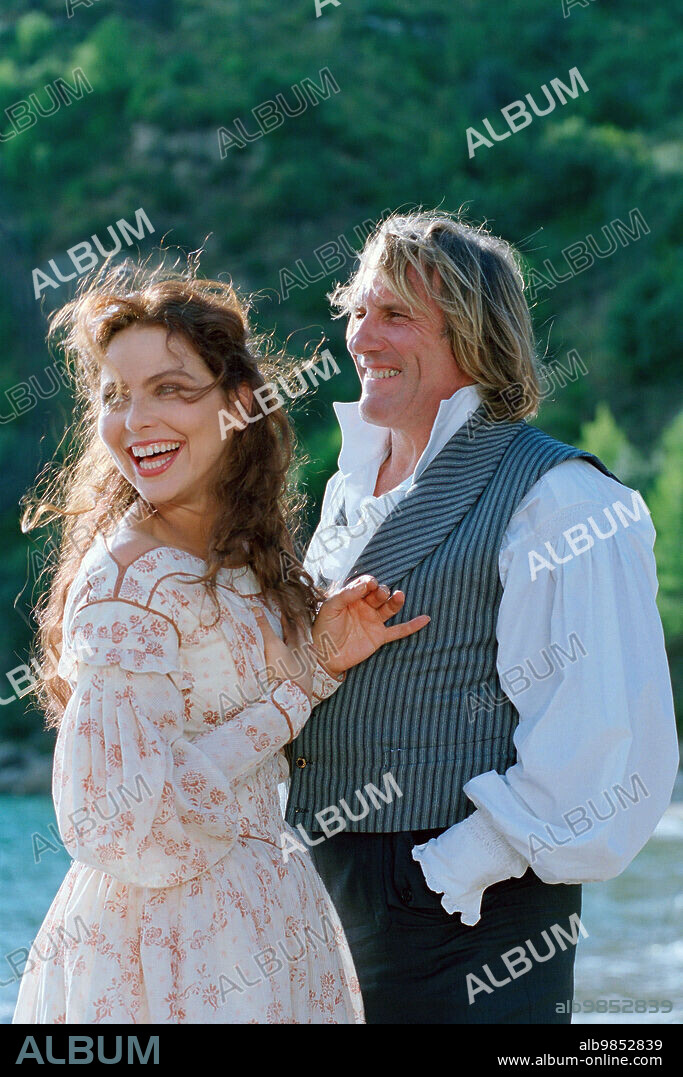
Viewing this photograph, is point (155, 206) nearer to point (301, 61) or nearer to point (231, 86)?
point (231, 86)

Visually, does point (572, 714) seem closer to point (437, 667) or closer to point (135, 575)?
point (437, 667)

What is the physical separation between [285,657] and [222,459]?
321mm

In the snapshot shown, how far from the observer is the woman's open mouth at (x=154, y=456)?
5.64 feet

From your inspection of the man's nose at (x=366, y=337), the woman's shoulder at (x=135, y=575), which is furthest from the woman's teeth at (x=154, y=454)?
the man's nose at (x=366, y=337)

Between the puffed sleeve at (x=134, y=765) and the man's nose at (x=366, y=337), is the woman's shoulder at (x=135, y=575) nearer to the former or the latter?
the puffed sleeve at (x=134, y=765)

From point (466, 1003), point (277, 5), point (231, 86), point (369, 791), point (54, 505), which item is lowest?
point (466, 1003)

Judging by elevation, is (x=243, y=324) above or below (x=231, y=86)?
below

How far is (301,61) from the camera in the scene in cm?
2080

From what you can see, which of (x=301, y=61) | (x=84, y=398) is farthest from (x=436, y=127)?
(x=84, y=398)

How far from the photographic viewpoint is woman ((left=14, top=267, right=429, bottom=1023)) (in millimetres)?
1529

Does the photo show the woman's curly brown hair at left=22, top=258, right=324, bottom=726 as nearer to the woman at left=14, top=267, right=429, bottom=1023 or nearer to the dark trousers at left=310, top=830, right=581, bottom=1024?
the woman at left=14, top=267, right=429, bottom=1023

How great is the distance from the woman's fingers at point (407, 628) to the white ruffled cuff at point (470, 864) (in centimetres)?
28

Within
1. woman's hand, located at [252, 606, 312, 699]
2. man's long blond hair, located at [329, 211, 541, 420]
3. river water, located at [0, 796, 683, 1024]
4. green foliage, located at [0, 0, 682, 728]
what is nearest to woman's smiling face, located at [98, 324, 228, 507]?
woman's hand, located at [252, 606, 312, 699]
